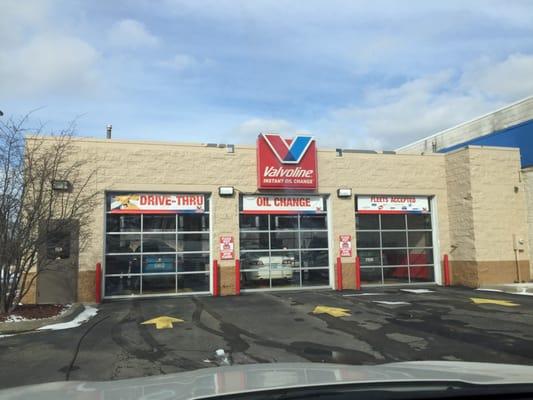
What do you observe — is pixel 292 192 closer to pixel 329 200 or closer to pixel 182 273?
pixel 329 200

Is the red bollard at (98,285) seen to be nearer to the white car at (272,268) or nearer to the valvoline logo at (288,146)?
the white car at (272,268)

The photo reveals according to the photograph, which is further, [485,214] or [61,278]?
[485,214]

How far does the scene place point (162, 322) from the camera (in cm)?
1222

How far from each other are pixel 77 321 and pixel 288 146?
31.4 ft

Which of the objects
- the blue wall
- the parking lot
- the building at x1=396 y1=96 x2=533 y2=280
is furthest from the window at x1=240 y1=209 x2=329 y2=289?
the blue wall

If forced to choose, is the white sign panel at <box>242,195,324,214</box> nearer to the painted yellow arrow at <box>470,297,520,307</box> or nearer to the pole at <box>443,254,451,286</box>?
the pole at <box>443,254,451,286</box>

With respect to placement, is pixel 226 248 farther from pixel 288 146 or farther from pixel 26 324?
pixel 26 324

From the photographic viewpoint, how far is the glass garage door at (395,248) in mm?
20109

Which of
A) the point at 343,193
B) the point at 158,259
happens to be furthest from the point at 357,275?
the point at 158,259

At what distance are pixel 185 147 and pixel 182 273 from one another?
438cm

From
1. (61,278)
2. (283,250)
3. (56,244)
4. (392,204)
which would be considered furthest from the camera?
(392,204)

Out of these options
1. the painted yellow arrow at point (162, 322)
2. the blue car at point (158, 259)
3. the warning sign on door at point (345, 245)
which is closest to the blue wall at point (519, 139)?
the warning sign on door at point (345, 245)

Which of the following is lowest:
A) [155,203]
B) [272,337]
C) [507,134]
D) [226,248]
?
[272,337]

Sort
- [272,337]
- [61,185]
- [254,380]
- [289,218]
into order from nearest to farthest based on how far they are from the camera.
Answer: [254,380] < [272,337] < [61,185] < [289,218]
